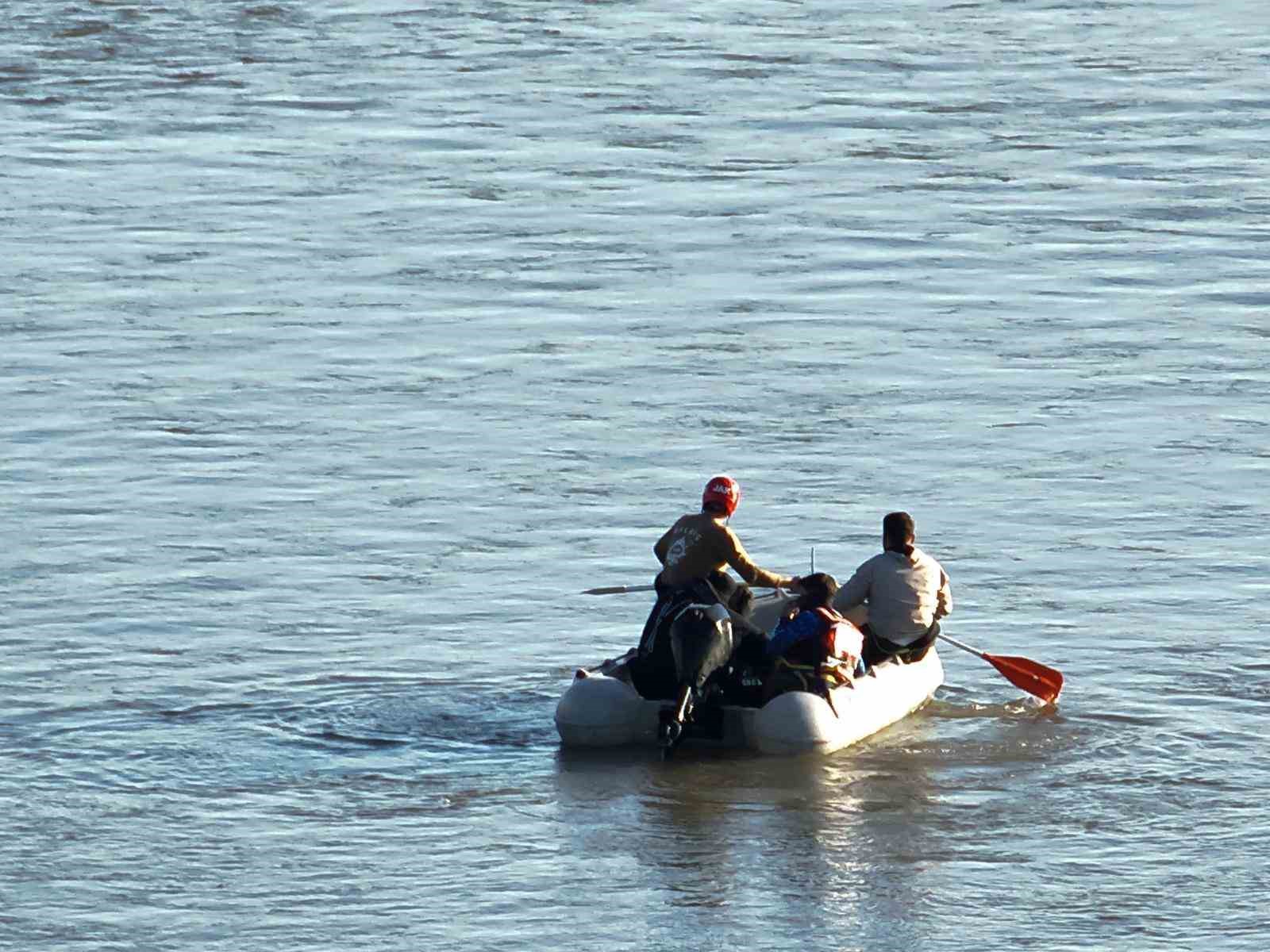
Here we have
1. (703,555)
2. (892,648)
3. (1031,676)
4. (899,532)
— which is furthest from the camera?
(1031,676)

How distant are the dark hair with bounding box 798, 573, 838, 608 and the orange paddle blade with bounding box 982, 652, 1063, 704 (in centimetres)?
137

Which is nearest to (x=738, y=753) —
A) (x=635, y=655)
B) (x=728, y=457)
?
(x=635, y=655)

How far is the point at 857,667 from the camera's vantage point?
1630 centimetres

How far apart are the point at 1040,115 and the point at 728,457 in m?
17.1

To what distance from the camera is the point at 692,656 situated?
1541 centimetres

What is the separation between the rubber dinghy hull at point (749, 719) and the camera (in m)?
15.5

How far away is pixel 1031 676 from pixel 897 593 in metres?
0.98

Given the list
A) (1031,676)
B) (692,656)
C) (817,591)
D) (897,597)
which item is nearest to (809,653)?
(817,591)

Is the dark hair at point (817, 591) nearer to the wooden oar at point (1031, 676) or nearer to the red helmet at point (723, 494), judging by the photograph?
the red helmet at point (723, 494)

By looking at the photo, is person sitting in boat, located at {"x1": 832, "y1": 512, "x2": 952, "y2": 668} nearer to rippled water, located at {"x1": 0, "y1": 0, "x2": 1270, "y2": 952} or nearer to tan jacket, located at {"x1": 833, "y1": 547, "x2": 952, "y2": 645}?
tan jacket, located at {"x1": 833, "y1": 547, "x2": 952, "y2": 645}

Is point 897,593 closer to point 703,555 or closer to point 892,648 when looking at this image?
point 892,648

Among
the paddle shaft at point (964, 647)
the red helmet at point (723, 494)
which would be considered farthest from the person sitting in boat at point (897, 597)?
the red helmet at point (723, 494)

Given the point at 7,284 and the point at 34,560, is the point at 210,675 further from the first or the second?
the point at 7,284

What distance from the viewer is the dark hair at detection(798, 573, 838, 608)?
15984 mm
